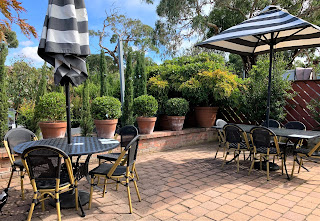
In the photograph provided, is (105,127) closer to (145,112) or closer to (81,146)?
(145,112)

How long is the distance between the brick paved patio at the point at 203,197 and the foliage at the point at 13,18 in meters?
3.27

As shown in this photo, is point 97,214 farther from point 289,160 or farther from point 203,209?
point 289,160

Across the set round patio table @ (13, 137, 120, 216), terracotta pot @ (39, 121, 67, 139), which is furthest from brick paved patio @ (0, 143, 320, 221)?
terracotta pot @ (39, 121, 67, 139)

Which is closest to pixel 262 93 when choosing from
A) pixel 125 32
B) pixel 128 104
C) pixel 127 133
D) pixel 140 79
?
pixel 140 79

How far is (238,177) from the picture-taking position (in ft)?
12.3

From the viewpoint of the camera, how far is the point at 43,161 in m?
2.15

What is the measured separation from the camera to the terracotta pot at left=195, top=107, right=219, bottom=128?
21.7 feet

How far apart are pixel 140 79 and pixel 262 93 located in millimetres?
3195

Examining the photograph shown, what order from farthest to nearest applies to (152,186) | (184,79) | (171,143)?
(184,79) → (171,143) → (152,186)

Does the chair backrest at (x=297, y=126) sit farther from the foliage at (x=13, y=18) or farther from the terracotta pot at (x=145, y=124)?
the foliage at (x=13, y=18)

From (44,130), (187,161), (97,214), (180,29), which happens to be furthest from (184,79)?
(180,29)

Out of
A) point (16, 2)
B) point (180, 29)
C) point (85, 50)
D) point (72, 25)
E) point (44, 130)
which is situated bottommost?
point (44, 130)

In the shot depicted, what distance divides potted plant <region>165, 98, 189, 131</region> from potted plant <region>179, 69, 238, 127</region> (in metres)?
0.50

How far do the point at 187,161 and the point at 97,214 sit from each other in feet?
8.10
